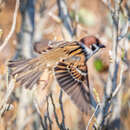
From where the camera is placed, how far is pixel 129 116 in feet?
7.86

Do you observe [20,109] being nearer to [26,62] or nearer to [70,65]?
[26,62]

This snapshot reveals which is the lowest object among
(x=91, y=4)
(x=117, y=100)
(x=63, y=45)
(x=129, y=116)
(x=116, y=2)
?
(x=129, y=116)

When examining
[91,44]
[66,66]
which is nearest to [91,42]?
[91,44]

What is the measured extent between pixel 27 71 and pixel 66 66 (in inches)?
11.5

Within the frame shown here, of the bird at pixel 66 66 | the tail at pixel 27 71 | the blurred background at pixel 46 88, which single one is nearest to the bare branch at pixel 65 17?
the blurred background at pixel 46 88

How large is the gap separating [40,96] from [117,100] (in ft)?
2.46

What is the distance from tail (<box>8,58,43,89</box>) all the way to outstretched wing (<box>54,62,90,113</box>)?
0.55 feet

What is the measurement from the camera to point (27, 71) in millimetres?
1946

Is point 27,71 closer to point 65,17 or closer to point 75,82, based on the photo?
point 75,82

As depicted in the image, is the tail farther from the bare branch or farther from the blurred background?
the bare branch

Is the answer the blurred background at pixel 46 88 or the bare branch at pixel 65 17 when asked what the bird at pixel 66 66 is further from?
the bare branch at pixel 65 17

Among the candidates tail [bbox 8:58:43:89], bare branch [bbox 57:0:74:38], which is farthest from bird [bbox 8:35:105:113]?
bare branch [bbox 57:0:74:38]

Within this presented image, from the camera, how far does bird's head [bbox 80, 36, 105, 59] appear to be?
2.03 m

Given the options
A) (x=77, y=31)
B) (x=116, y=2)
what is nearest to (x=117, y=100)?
(x=77, y=31)
